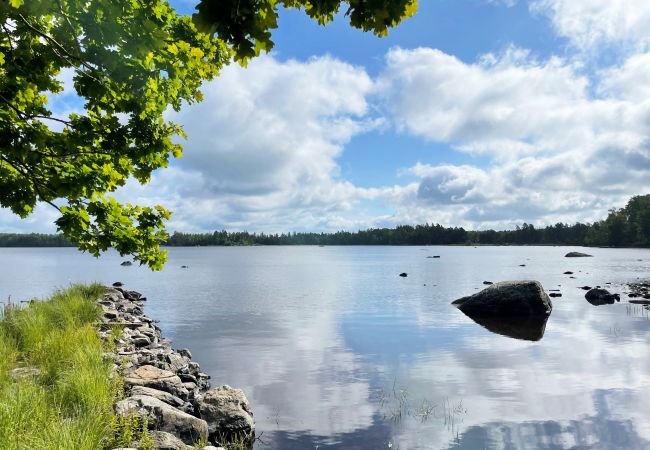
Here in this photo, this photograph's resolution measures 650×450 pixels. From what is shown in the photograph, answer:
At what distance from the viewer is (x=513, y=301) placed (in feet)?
102

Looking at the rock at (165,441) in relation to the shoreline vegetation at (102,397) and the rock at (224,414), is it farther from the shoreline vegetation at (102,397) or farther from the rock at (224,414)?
the rock at (224,414)

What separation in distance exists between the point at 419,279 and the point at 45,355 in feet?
175

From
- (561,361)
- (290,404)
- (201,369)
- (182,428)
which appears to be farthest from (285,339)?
(182,428)

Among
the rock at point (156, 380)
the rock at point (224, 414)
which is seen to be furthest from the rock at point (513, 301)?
the rock at point (156, 380)

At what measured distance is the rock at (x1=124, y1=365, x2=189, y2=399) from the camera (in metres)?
11.5

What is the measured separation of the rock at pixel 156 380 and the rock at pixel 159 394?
39 cm

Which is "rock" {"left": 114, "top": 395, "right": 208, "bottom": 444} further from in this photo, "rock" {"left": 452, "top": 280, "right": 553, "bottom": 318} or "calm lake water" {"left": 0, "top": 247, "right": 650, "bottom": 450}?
"rock" {"left": 452, "top": 280, "right": 553, "bottom": 318}

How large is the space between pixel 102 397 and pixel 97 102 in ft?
18.6

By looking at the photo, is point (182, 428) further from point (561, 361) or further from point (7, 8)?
point (561, 361)

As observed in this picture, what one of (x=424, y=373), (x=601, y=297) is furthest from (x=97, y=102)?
(x=601, y=297)

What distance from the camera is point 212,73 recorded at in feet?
38.9

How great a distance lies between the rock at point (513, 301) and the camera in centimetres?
3098

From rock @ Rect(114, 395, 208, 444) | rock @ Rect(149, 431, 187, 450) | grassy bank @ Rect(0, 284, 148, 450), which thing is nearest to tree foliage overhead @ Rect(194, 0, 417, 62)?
grassy bank @ Rect(0, 284, 148, 450)

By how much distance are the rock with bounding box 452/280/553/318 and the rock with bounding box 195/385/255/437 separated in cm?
2365
